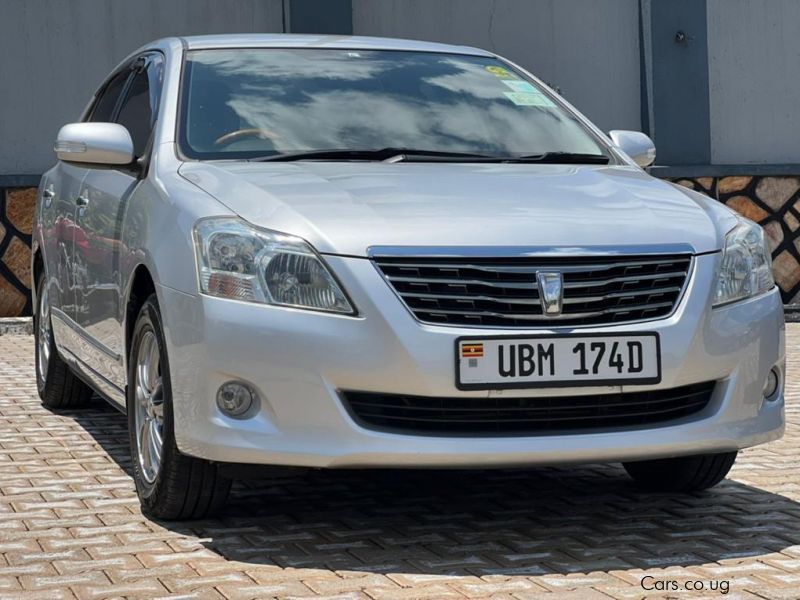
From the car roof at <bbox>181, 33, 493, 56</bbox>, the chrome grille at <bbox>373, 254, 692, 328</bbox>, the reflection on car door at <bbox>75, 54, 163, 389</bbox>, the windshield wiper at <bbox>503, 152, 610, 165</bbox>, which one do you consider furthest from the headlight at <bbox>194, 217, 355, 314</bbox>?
the car roof at <bbox>181, 33, 493, 56</bbox>

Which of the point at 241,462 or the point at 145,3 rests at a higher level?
the point at 145,3

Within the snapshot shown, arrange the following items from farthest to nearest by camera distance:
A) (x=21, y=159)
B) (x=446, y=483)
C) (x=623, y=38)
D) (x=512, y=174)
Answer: (x=623, y=38), (x=21, y=159), (x=446, y=483), (x=512, y=174)

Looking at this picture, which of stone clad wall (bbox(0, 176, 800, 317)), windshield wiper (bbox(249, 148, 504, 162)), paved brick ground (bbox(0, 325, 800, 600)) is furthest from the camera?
stone clad wall (bbox(0, 176, 800, 317))

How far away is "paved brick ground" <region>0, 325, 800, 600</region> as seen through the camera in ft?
13.8

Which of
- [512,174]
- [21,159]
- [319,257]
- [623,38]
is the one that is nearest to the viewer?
[319,257]

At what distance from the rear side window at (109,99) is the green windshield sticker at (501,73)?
1620 mm

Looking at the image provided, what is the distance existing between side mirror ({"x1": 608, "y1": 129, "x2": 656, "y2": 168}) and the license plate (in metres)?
1.68

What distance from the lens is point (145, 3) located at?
1272cm

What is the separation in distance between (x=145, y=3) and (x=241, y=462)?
29.1 ft

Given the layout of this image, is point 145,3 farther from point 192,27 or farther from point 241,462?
point 241,462

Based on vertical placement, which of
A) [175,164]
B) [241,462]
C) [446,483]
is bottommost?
[446,483]

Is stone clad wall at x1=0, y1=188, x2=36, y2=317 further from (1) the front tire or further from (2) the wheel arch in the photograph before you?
(1) the front tire

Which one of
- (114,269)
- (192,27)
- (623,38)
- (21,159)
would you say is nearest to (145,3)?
(192,27)

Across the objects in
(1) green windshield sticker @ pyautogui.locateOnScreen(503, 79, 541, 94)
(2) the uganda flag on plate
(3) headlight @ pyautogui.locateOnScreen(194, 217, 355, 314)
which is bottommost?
(2) the uganda flag on plate
